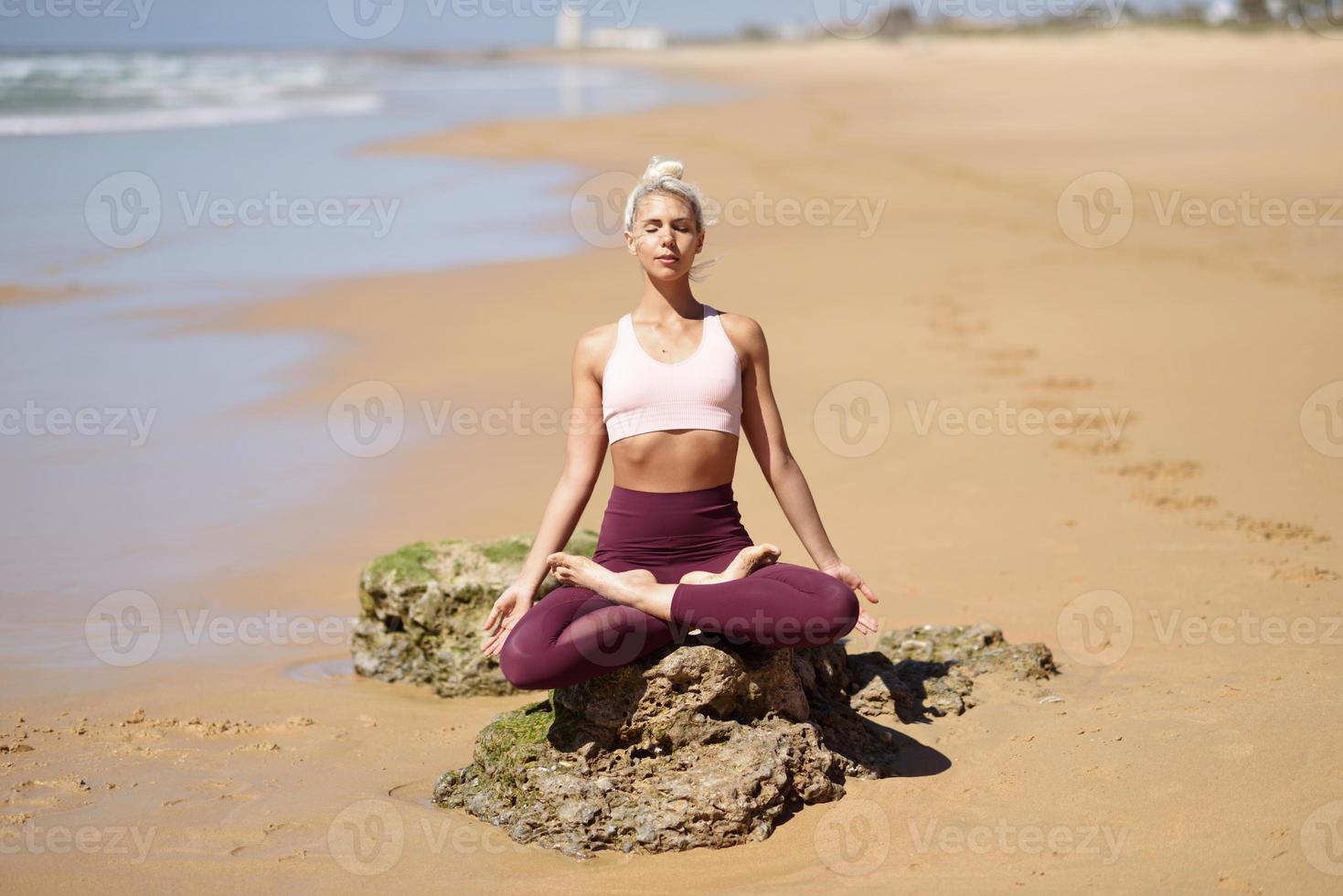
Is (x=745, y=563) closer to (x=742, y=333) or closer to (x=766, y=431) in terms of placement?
(x=766, y=431)

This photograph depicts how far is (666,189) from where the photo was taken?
4.62 meters

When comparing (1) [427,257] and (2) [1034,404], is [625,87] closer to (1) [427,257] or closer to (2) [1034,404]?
(1) [427,257]

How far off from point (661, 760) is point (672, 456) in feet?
3.34

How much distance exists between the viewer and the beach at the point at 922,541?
4.13m

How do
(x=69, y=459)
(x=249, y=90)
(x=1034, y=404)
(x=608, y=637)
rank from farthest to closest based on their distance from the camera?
(x=249, y=90)
(x=1034, y=404)
(x=69, y=459)
(x=608, y=637)

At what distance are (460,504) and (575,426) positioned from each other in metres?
3.40

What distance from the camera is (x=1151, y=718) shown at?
4.82 meters

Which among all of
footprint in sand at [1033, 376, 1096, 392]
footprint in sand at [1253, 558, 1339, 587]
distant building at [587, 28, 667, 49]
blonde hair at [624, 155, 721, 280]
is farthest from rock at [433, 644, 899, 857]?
distant building at [587, 28, 667, 49]

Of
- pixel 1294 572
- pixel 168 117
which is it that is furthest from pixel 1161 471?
pixel 168 117

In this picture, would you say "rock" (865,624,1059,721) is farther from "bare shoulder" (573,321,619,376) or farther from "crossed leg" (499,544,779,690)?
"bare shoulder" (573,321,619,376)

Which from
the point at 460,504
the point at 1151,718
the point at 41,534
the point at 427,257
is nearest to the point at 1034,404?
the point at 460,504

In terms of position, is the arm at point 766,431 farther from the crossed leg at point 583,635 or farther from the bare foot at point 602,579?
the bare foot at point 602,579

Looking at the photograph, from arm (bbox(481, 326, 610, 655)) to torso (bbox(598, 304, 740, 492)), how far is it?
11 cm

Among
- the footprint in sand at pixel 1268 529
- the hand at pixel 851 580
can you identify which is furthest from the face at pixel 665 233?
the footprint in sand at pixel 1268 529
